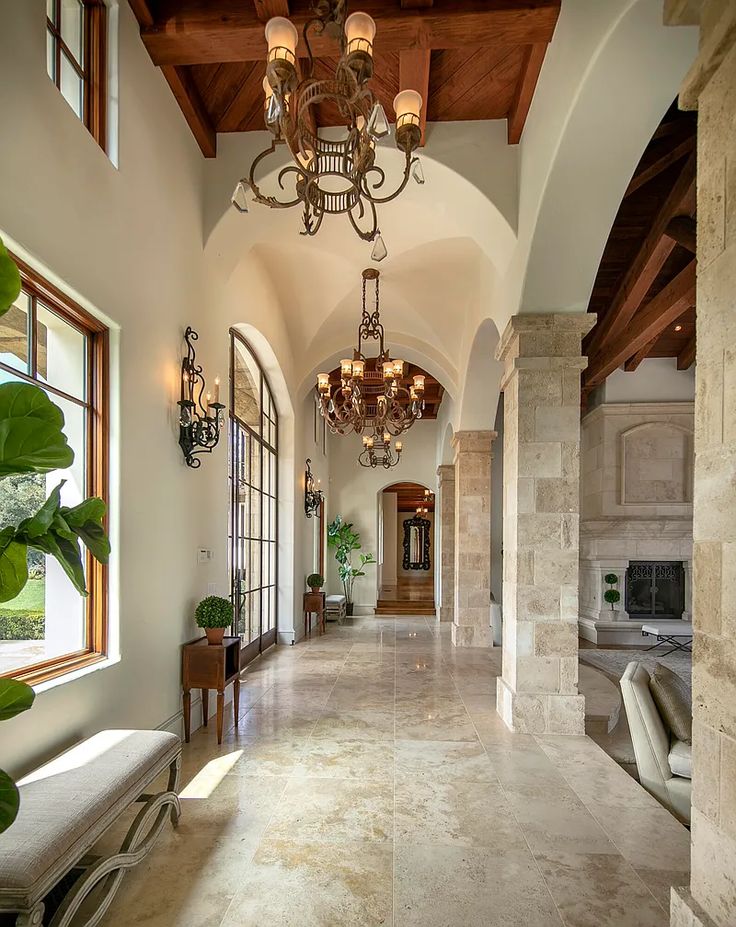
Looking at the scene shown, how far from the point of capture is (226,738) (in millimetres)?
4223

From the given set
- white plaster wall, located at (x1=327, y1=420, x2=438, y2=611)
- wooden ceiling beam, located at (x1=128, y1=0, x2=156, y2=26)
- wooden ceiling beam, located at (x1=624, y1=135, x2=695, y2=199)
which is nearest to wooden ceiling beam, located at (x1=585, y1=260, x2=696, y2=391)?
wooden ceiling beam, located at (x1=624, y1=135, x2=695, y2=199)

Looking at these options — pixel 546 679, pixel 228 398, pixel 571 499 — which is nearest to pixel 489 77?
pixel 571 499

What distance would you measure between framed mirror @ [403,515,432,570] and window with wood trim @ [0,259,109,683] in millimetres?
25132

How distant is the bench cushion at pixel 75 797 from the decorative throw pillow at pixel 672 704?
9.04 feet

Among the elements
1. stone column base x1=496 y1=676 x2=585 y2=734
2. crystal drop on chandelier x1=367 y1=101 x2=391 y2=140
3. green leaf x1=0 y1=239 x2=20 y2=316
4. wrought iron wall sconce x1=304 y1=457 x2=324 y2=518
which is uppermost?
crystal drop on chandelier x1=367 y1=101 x2=391 y2=140

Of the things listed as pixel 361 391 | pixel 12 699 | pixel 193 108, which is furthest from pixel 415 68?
pixel 12 699

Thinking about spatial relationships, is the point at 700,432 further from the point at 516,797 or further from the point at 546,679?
the point at 546,679

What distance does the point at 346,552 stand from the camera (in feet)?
41.4

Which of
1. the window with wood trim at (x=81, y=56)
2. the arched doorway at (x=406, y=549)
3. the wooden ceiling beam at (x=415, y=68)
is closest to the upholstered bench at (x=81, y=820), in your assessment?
the window with wood trim at (x=81, y=56)

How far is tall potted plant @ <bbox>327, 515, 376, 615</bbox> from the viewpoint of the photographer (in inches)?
496

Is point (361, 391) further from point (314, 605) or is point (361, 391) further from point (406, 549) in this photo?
point (406, 549)

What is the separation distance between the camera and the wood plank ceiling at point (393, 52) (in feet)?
11.0

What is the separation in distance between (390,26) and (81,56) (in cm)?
162

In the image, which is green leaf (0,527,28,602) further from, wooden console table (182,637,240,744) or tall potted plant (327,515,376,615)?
tall potted plant (327,515,376,615)
